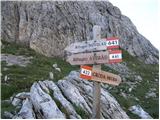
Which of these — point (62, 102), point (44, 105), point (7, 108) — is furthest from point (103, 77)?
point (7, 108)

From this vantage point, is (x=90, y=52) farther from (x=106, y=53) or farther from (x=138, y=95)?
(x=138, y=95)

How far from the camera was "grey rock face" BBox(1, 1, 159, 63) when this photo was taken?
67.1 meters

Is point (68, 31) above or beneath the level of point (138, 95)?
above

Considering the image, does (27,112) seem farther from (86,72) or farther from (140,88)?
(140,88)

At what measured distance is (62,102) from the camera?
69.7 feet

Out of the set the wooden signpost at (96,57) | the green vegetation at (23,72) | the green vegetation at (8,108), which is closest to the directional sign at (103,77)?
the wooden signpost at (96,57)

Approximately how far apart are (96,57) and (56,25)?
5293 cm

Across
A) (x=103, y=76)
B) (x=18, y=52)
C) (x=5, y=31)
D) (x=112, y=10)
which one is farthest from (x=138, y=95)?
(x=112, y=10)

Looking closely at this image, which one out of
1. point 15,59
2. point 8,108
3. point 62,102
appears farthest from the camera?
point 15,59

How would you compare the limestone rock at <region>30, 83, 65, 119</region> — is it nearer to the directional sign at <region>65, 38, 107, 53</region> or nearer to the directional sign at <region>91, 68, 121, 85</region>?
the directional sign at <region>91, 68, 121, 85</region>

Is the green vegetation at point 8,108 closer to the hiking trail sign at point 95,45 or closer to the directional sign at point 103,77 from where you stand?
the hiking trail sign at point 95,45

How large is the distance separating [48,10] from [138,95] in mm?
32674

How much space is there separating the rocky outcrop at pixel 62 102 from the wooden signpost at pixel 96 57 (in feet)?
9.66

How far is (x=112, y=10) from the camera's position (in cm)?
8531
